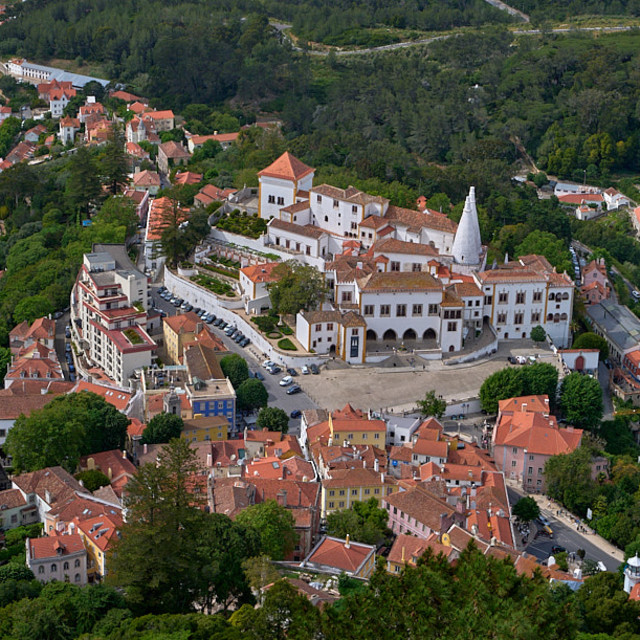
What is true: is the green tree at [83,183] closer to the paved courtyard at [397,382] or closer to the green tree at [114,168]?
the green tree at [114,168]

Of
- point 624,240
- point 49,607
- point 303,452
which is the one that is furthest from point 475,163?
point 49,607

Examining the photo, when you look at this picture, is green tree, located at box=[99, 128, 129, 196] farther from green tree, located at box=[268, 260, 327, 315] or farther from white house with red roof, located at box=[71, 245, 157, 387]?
green tree, located at box=[268, 260, 327, 315]

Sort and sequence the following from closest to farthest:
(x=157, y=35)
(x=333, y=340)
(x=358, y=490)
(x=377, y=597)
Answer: (x=377, y=597), (x=358, y=490), (x=333, y=340), (x=157, y=35)

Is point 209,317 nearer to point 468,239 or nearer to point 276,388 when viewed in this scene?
point 276,388

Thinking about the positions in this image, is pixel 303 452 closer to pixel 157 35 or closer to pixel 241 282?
pixel 241 282

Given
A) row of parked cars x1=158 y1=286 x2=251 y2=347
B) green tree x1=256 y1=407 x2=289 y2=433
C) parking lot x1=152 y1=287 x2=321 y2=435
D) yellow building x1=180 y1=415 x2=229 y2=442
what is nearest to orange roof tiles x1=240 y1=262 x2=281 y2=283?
row of parked cars x1=158 y1=286 x2=251 y2=347

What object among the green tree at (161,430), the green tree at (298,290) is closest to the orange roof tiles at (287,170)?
the green tree at (298,290)

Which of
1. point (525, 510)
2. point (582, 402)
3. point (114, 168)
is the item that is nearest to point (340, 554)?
point (525, 510)
